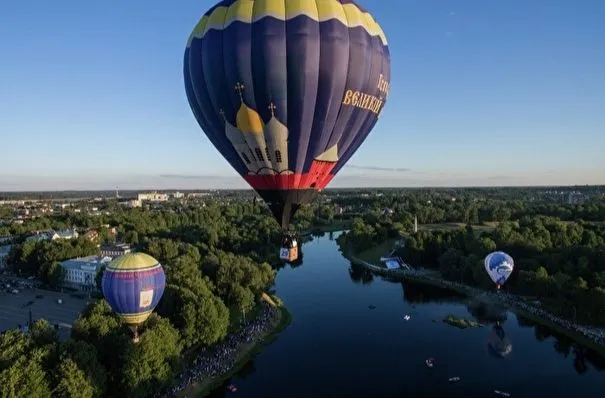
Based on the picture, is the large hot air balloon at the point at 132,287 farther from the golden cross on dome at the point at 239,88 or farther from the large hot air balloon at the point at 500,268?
the large hot air balloon at the point at 500,268

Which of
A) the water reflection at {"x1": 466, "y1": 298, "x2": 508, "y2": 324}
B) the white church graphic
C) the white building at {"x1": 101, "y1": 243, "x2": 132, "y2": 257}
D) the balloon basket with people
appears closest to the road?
the white building at {"x1": 101, "y1": 243, "x2": 132, "y2": 257}

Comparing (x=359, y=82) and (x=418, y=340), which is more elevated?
(x=359, y=82)

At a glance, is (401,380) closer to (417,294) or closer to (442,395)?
(442,395)

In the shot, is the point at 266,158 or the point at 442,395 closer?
the point at 266,158

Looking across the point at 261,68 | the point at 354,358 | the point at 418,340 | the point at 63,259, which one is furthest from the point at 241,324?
A: the point at 63,259


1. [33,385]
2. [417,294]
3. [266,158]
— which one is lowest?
[417,294]

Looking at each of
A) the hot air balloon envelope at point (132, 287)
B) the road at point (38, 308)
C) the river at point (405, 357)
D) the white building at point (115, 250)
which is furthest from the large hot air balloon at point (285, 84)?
the white building at point (115, 250)
